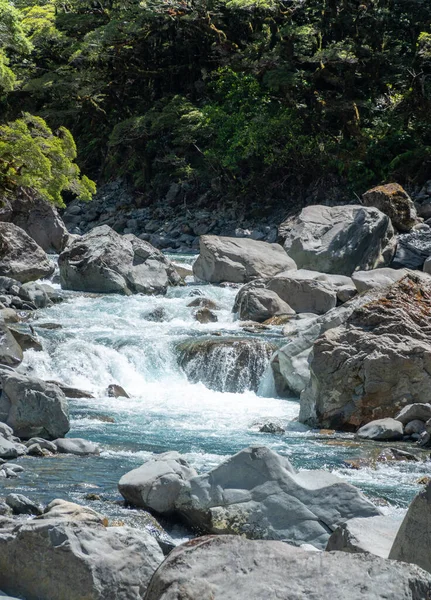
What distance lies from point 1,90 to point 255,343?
22145mm

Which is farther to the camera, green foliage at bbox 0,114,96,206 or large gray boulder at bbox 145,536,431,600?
green foliage at bbox 0,114,96,206

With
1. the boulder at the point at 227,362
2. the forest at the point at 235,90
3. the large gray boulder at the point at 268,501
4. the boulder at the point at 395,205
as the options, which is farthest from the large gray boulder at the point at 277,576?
the forest at the point at 235,90

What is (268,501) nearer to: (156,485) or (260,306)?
(156,485)

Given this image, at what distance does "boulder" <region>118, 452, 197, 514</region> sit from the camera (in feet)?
23.0

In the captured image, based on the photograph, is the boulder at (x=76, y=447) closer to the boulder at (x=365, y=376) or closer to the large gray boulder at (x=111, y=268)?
the boulder at (x=365, y=376)

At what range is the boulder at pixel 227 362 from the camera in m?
13.9

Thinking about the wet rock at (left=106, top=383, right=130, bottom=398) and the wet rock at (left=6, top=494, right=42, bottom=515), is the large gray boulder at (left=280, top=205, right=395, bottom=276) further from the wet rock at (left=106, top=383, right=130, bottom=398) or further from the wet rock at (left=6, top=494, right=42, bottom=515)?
the wet rock at (left=6, top=494, right=42, bottom=515)

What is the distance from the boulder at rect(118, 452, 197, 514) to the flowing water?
0.13m

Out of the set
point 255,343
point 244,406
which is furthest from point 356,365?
point 255,343

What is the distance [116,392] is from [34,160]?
888 cm

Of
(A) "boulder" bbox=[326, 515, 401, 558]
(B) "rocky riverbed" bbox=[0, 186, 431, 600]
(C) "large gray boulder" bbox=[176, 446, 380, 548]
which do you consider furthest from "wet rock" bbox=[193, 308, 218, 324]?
(A) "boulder" bbox=[326, 515, 401, 558]

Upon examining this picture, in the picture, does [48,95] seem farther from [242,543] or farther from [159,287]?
[242,543]

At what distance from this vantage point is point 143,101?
114 ft

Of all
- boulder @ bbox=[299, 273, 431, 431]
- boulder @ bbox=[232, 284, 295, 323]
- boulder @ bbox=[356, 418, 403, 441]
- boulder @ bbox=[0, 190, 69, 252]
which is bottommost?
boulder @ bbox=[356, 418, 403, 441]
